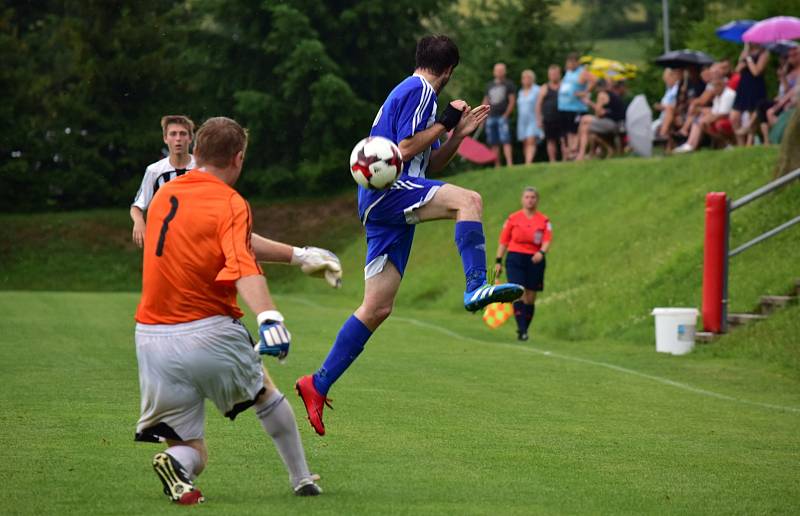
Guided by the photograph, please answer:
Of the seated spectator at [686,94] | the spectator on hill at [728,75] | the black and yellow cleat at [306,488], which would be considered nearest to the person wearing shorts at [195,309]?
the black and yellow cleat at [306,488]

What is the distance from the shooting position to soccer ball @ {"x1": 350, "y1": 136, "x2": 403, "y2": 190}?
8.84m

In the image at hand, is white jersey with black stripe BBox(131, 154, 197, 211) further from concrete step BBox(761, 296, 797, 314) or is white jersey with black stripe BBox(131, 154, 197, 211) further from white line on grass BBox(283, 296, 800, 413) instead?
concrete step BBox(761, 296, 797, 314)

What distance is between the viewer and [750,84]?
2441cm

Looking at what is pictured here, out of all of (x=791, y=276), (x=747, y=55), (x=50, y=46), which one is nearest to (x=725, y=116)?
(x=747, y=55)

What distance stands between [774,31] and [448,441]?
17957 millimetres

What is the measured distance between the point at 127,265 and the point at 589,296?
60.6 feet

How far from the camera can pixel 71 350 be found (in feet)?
52.4

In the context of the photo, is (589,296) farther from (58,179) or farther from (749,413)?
(58,179)

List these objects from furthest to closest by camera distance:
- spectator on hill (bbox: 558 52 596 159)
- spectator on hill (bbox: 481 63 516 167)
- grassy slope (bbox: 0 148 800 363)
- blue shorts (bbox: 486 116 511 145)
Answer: blue shorts (bbox: 486 116 511 145) → spectator on hill (bbox: 481 63 516 167) → spectator on hill (bbox: 558 52 596 159) → grassy slope (bbox: 0 148 800 363)

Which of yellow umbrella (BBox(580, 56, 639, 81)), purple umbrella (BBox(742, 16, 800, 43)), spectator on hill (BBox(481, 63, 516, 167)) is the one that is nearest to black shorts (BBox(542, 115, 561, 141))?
spectator on hill (BBox(481, 63, 516, 167))

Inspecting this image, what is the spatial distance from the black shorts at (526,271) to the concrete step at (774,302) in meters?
3.31

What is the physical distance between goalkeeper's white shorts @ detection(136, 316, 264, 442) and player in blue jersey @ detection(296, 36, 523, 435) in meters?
2.14

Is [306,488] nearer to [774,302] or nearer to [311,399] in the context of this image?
[311,399]

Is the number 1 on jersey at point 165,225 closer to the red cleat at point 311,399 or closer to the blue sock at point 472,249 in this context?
the red cleat at point 311,399
